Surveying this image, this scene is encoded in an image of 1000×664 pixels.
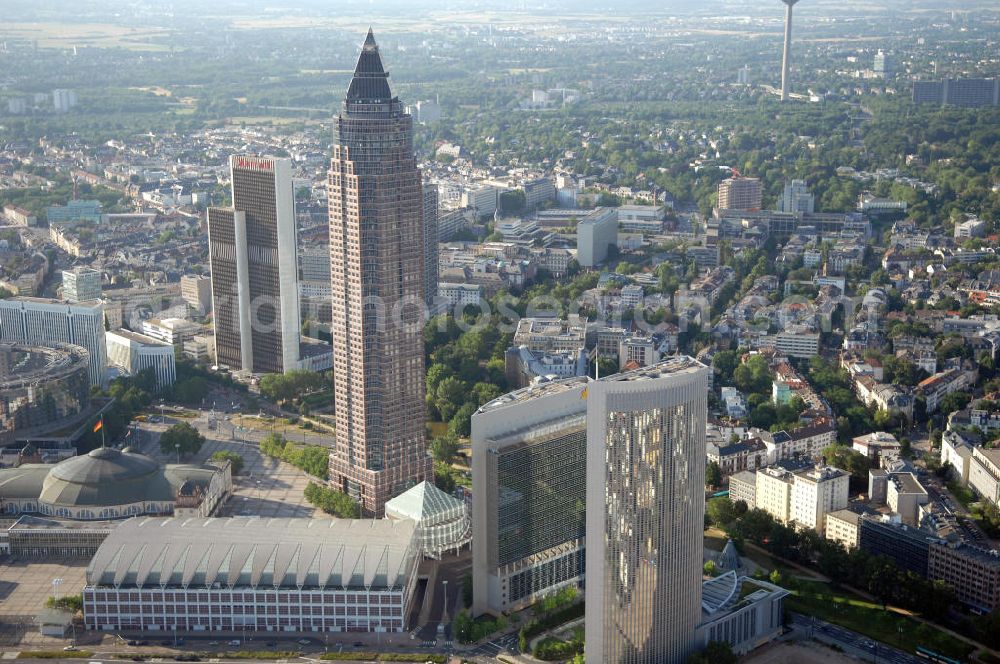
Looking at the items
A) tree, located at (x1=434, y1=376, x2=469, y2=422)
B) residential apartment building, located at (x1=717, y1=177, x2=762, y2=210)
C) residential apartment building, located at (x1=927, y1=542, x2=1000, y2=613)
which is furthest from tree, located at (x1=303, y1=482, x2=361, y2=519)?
residential apartment building, located at (x1=717, y1=177, x2=762, y2=210)

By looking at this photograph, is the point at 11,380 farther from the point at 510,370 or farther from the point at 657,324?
the point at 657,324

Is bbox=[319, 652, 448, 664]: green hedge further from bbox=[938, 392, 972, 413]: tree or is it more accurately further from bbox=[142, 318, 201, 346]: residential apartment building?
bbox=[142, 318, 201, 346]: residential apartment building

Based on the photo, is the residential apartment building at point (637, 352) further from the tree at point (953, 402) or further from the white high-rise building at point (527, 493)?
the white high-rise building at point (527, 493)

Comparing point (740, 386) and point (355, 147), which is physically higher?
point (355, 147)

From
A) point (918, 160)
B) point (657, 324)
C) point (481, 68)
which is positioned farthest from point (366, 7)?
point (657, 324)

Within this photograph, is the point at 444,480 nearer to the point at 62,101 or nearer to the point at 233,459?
the point at 233,459

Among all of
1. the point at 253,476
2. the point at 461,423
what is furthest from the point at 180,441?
the point at 461,423

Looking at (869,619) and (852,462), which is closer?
(869,619)
